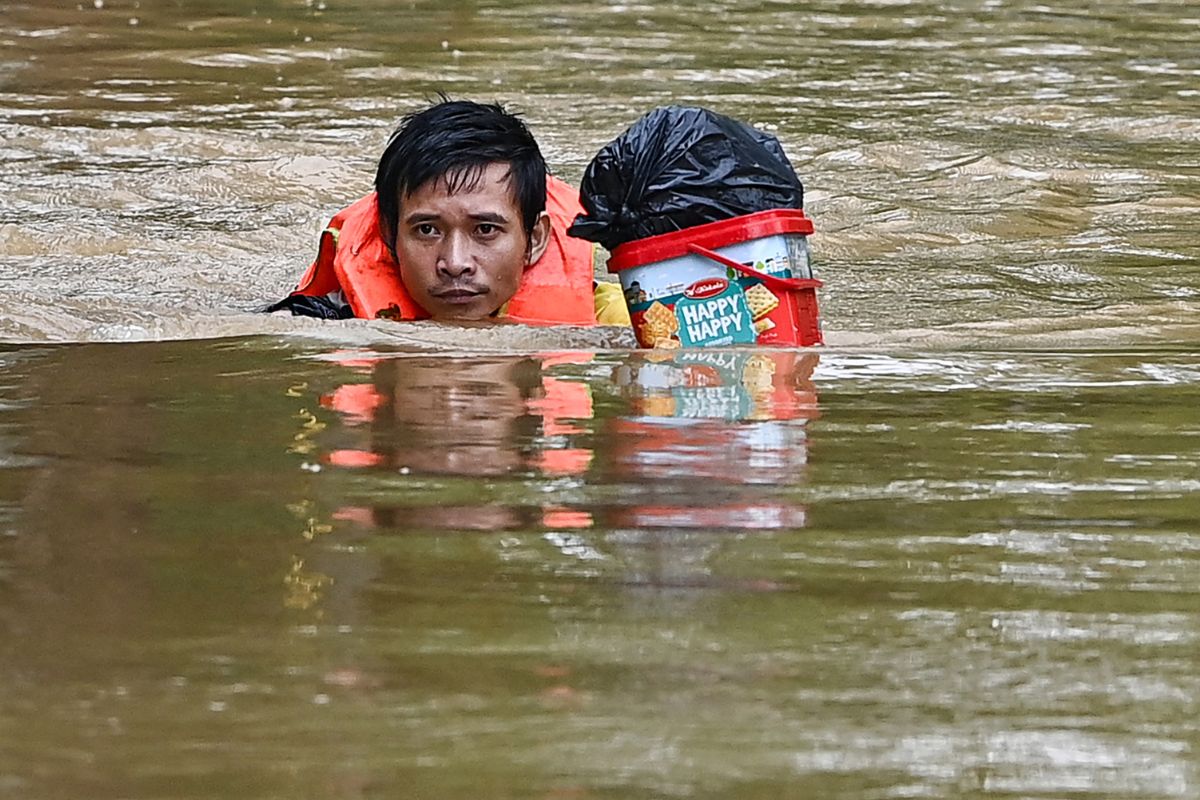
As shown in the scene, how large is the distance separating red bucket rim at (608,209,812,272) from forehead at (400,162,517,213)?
0.74 meters

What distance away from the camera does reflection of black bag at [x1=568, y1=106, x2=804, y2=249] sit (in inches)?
156

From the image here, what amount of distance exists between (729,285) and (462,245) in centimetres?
92

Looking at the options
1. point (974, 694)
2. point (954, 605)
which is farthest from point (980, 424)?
point (974, 694)

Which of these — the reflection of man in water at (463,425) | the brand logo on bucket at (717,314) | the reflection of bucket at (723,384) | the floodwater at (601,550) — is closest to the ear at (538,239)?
the floodwater at (601,550)

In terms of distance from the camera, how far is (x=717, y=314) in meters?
3.92

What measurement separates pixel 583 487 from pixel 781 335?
155cm

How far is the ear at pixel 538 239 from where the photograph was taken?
4844 mm

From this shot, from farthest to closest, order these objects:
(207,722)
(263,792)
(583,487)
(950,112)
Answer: (950,112) → (583,487) → (207,722) → (263,792)

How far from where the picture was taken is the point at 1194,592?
2.03m

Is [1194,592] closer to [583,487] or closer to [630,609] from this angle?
[630,609]

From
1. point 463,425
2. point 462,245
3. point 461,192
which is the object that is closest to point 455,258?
point 462,245

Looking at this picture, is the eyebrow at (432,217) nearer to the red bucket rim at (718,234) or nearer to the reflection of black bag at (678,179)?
the reflection of black bag at (678,179)

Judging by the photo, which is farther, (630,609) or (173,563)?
(173,563)

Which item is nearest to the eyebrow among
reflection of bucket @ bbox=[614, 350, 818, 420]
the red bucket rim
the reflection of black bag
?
the reflection of black bag
